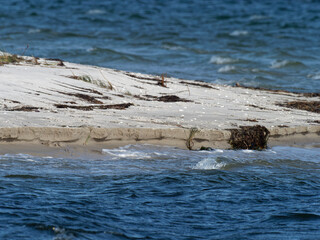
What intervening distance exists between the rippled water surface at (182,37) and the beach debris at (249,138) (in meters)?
6.12

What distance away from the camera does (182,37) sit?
21.3 metres

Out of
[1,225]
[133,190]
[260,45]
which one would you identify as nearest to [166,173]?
[133,190]

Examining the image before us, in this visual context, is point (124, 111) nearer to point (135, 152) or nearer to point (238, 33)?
point (135, 152)

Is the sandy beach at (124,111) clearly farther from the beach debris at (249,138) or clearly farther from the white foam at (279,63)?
the white foam at (279,63)

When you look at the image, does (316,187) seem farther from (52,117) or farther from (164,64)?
(164,64)

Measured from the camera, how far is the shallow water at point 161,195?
4.37 metres

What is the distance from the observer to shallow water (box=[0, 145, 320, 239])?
437 centimetres

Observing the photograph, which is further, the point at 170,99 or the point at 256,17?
the point at 256,17

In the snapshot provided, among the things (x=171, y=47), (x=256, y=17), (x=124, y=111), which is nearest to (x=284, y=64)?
(x=171, y=47)

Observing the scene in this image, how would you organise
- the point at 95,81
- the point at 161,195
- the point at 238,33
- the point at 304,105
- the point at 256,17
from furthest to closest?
the point at 256,17
the point at 238,33
the point at 304,105
the point at 95,81
the point at 161,195

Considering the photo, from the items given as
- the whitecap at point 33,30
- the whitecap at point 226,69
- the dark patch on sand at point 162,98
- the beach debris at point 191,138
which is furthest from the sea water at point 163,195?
the whitecap at point 33,30

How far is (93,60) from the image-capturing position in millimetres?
16312

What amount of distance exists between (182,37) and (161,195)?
54.3 feet

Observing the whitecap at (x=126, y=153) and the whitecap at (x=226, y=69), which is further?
the whitecap at (x=226, y=69)
